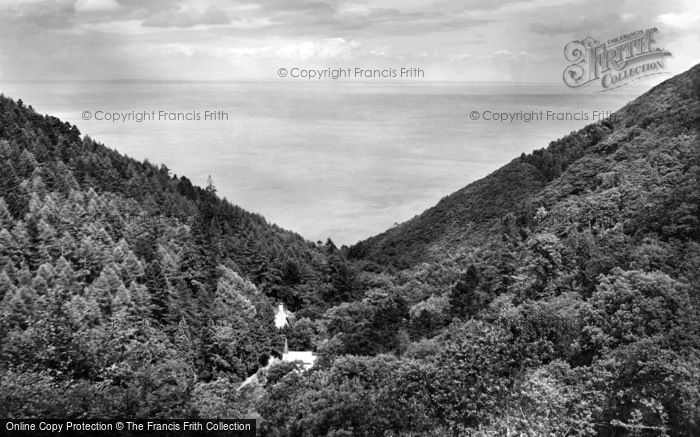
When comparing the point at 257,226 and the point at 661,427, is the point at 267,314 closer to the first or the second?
the point at 257,226

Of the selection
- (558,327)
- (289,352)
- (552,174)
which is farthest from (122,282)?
(552,174)

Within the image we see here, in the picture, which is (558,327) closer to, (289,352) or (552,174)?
(289,352)

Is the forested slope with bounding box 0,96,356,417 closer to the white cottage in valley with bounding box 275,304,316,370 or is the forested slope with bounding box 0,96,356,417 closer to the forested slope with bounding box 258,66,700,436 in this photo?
the white cottage in valley with bounding box 275,304,316,370

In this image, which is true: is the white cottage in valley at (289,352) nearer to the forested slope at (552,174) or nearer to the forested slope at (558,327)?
the forested slope at (558,327)

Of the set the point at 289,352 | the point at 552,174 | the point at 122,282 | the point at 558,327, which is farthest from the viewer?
the point at 552,174

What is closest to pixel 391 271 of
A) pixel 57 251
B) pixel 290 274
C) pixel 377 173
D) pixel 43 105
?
pixel 290 274

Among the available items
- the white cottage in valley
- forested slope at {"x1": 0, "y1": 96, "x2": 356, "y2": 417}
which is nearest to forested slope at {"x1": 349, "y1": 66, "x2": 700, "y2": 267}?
forested slope at {"x1": 0, "y1": 96, "x2": 356, "y2": 417}

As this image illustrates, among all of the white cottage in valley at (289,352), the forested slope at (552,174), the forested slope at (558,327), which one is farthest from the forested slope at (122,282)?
the forested slope at (552,174)

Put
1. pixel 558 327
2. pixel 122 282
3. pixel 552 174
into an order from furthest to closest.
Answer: pixel 552 174 → pixel 122 282 → pixel 558 327
